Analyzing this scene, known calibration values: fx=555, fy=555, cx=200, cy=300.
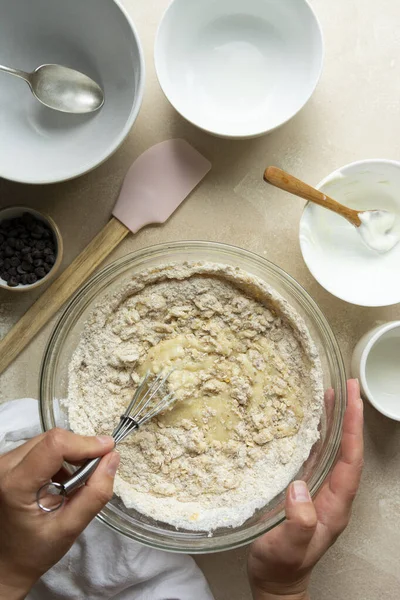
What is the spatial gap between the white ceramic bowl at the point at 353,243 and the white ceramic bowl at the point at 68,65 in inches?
21.8

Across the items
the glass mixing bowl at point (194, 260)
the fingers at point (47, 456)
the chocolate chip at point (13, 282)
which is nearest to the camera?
the fingers at point (47, 456)

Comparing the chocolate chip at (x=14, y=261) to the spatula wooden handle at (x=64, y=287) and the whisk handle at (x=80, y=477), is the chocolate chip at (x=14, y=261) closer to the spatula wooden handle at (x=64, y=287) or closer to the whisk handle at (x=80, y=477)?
the spatula wooden handle at (x=64, y=287)

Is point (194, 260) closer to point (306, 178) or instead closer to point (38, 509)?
point (306, 178)

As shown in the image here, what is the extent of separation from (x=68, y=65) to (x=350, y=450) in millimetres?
1229

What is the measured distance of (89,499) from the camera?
108cm

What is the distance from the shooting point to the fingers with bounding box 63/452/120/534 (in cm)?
107

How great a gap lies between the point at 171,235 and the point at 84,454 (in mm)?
657

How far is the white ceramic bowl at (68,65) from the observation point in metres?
1.38

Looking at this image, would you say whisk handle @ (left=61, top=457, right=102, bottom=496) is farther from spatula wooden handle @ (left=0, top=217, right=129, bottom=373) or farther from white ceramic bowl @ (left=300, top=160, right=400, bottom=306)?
white ceramic bowl @ (left=300, top=160, right=400, bottom=306)

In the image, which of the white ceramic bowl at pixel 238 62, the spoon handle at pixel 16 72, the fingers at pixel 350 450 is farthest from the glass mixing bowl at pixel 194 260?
the spoon handle at pixel 16 72

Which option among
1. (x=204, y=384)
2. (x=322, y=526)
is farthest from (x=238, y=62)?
(x=322, y=526)

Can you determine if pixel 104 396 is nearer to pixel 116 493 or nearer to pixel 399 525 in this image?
pixel 116 493

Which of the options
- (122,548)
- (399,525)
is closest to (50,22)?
(122,548)

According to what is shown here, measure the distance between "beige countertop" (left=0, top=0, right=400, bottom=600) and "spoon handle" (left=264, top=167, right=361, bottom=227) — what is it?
0.14 metres
